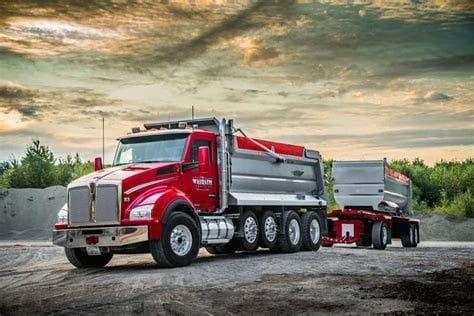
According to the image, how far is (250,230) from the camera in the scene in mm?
18656

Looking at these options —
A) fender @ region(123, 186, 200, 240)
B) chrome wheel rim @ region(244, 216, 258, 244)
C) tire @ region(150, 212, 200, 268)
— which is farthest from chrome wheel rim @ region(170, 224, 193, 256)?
chrome wheel rim @ region(244, 216, 258, 244)

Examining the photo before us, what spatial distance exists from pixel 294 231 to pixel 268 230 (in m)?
1.57

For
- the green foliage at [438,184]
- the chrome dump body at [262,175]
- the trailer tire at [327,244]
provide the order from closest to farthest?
the chrome dump body at [262,175], the trailer tire at [327,244], the green foliage at [438,184]

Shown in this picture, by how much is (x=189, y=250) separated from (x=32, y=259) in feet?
22.3

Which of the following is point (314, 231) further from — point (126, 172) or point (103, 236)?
point (103, 236)

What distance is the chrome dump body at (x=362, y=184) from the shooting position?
79.9 feet

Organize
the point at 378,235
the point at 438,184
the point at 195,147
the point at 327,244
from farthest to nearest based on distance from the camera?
the point at 438,184 → the point at 327,244 → the point at 378,235 → the point at 195,147

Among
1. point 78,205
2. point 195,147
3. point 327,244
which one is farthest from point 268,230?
point 78,205

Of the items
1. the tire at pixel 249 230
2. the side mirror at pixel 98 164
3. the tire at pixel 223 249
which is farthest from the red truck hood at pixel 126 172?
the tire at pixel 223 249

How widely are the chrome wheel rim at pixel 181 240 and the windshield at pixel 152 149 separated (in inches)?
68.7

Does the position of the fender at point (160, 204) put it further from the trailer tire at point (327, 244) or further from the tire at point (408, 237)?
the tire at point (408, 237)

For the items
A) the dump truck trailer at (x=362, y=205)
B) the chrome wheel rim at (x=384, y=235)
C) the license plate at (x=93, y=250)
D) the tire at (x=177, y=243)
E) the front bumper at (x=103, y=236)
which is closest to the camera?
the front bumper at (x=103, y=236)

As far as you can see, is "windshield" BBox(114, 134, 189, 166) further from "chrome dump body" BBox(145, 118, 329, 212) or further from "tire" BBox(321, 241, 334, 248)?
A: "tire" BBox(321, 241, 334, 248)

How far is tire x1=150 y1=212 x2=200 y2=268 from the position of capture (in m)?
15.0
